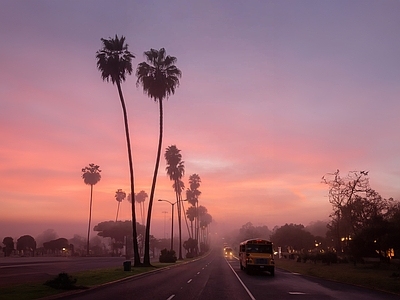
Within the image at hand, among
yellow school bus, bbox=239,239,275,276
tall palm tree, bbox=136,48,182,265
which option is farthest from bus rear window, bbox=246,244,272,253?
tall palm tree, bbox=136,48,182,265

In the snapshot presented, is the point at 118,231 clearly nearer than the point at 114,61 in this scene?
No

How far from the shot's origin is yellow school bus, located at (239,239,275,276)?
3991 centimetres

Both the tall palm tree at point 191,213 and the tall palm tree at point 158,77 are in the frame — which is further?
the tall palm tree at point 191,213

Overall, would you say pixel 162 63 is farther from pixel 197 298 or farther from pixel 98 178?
pixel 98 178

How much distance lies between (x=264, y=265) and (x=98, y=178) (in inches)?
3607

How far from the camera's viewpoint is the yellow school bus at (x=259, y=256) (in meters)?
39.9

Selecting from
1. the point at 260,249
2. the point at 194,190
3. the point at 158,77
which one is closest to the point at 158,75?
the point at 158,77

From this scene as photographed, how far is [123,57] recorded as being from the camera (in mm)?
Answer: 46844

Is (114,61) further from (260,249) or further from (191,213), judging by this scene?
(191,213)

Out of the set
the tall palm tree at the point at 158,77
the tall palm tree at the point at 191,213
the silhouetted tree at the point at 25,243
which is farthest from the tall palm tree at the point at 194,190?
the tall palm tree at the point at 158,77

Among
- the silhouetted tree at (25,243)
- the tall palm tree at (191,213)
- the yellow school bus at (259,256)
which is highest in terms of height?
the tall palm tree at (191,213)

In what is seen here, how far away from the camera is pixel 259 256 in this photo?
4022cm

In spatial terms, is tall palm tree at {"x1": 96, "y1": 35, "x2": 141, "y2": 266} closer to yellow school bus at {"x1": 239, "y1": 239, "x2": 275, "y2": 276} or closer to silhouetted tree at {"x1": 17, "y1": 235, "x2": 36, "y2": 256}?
yellow school bus at {"x1": 239, "y1": 239, "x2": 275, "y2": 276}

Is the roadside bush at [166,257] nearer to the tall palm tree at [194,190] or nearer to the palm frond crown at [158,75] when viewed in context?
the palm frond crown at [158,75]
